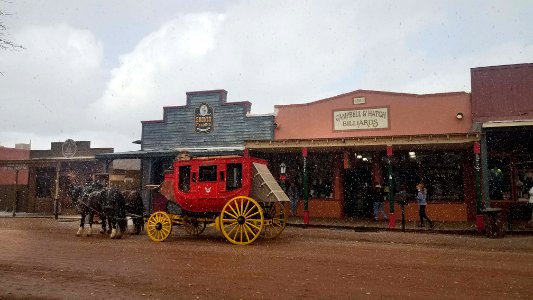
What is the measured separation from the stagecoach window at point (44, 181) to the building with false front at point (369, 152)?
14784mm

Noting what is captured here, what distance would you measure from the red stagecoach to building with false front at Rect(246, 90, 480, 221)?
4776 millimetres

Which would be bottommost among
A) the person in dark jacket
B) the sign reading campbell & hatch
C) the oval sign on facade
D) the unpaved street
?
the unpaved street

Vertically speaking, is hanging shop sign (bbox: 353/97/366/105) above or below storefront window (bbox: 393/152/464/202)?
above

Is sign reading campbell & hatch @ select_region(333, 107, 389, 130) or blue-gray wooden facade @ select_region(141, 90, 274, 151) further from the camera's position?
blue-gray wooden facade @ select_region(141, 90, 274, 151)

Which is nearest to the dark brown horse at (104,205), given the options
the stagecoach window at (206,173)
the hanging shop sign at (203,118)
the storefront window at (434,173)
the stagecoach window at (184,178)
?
the stagecoach window at (184,178)

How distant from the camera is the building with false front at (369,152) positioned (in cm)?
1511

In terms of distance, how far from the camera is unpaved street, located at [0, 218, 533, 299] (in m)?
4.89

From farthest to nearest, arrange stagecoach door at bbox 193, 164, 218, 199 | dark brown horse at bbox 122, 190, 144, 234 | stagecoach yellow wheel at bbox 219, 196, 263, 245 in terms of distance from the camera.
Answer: dark brown horse at bbox 122, 190, 144, 234
stagecoach door at bbox 193, 164, 218, 199
stagecoach yellow wheel at bbox 219, 196, 263, 245

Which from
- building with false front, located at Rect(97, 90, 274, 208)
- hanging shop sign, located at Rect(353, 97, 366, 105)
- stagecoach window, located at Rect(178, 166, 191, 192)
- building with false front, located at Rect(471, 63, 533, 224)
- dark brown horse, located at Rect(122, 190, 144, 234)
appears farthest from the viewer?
building with false front, located at Rect(97, 90, 274, 208)

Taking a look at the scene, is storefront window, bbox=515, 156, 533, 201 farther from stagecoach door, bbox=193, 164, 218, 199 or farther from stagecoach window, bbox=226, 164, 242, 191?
stagecoach door, bbox=193, 164, 218, 199

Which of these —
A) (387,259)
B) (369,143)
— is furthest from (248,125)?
(387,259)

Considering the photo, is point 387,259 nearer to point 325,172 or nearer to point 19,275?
point 19,275

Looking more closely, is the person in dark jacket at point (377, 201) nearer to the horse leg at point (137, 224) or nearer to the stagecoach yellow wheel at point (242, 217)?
the stagecoach yellow wheel at point (242, 217)

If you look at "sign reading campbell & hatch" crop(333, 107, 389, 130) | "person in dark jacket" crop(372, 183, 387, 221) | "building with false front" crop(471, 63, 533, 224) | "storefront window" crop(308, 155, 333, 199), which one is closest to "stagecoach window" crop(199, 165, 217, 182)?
"person in dark jacket" crop(372, 183, 387, 221)
